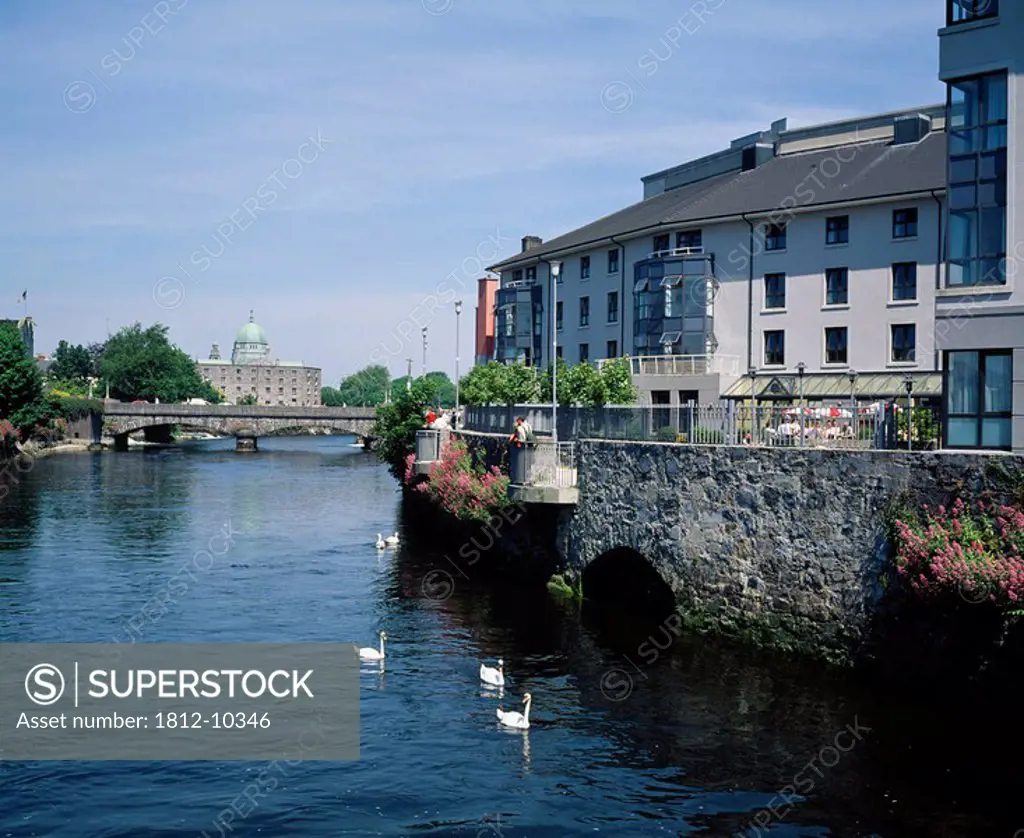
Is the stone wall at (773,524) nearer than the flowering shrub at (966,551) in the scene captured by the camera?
No

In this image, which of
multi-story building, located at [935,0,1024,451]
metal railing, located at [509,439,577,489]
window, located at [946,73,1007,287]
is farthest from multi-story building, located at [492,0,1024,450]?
multi-story building, located at [935,0,1024,451]

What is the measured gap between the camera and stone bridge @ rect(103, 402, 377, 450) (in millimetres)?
127688

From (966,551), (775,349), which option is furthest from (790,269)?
(966,551)

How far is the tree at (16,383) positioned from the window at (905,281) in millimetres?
71590

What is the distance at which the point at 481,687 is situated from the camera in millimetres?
23562

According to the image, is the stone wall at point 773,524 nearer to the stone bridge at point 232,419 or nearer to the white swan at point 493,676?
the white swan at point 493,676

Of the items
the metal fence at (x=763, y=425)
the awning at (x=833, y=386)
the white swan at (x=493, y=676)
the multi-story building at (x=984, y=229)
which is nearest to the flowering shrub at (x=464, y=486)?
the metal fence at (x=763, y=425)

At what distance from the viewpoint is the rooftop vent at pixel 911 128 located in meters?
52.9

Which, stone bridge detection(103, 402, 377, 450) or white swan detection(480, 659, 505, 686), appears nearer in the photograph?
white swan detection(480, 659, 505, 686)

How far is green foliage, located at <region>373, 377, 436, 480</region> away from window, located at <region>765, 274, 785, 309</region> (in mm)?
19180

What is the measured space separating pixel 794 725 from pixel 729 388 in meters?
34.9

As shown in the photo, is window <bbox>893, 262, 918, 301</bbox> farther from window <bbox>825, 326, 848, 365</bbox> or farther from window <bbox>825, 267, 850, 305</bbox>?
window <bbox>825, 326, 848, 365</bbox>

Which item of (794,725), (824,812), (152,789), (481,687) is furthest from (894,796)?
(152,789)

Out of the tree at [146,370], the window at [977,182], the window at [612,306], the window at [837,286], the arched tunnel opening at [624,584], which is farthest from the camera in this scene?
the tree at [146,370]
